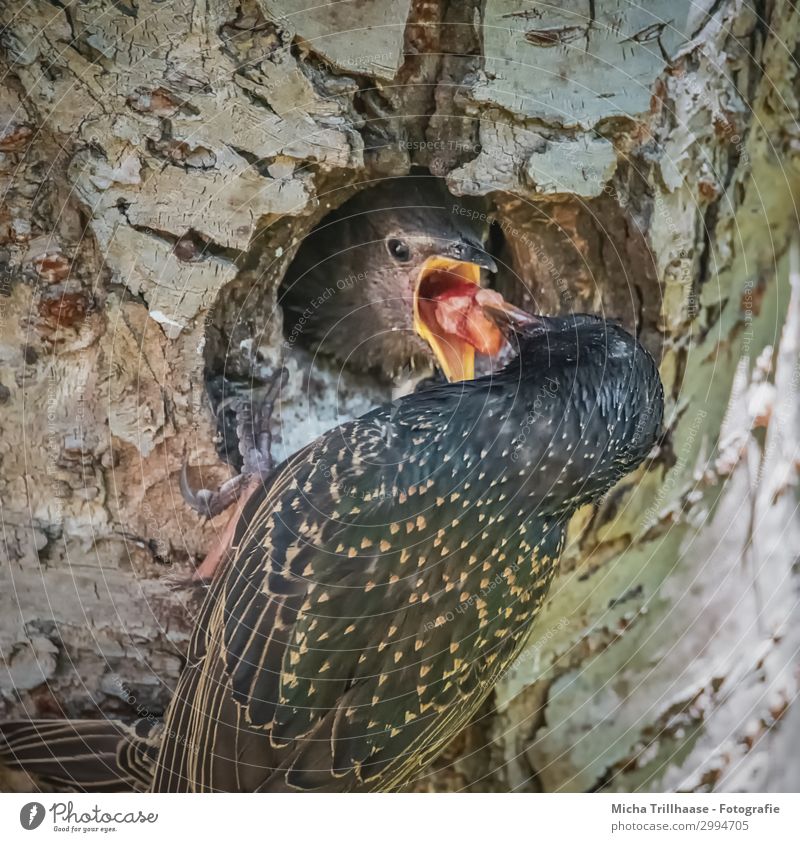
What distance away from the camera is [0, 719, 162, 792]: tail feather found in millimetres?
718

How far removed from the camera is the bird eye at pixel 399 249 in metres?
0.74

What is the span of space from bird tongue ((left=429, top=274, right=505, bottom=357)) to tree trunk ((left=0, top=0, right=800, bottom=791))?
48mm

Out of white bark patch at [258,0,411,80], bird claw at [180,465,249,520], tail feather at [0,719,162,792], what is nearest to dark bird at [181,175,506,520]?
bird claw at [180,465,249,520]

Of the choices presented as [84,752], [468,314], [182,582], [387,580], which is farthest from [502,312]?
[84,752]

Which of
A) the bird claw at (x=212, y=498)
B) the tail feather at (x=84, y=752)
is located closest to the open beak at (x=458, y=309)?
the bird claw at (x=212, y=498)

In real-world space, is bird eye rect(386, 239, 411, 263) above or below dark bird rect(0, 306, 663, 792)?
above

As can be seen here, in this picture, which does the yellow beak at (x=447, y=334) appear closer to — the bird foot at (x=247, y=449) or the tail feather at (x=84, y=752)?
the bird foot at (x=247, y=449)

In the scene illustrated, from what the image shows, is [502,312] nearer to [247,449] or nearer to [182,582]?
[247,449]

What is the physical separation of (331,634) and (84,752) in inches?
11.0

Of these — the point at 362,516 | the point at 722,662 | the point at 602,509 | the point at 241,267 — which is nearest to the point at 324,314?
the point at 241,267

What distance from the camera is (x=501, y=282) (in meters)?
0.75

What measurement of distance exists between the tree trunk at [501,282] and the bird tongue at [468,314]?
1.9 inches

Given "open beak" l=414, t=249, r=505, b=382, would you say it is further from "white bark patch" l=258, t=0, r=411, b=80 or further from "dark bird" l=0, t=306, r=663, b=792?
"white bark patch" l=258, t=0, r=411, b=80
